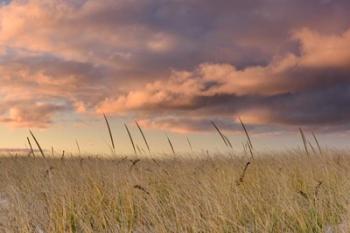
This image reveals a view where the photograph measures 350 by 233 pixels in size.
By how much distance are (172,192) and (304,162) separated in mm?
2891

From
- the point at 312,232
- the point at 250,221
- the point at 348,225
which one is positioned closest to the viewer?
the point at 348,225

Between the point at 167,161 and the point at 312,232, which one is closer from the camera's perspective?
the point at 312,232

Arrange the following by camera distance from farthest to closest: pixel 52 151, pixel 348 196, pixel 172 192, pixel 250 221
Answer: pixel 52 151 → pixel 172 192 → pixel 348 196 → pixel 250 221

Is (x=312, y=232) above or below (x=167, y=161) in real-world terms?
below

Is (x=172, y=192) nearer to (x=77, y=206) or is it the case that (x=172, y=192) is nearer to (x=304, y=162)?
(x=77, y=206)

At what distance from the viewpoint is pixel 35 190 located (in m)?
7.38

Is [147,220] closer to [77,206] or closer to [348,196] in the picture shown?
[77,206]

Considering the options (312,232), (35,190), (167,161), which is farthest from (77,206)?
(167,161)

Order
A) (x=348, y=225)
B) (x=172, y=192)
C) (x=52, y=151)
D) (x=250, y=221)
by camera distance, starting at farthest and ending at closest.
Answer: (x=52, y=151), (x=172, y=192), (x=250, y=221), (x=348, y=225)

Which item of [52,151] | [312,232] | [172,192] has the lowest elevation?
[312,232]

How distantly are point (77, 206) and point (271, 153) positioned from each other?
5692mm

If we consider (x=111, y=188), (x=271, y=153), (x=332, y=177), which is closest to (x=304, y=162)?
(x=332, y=177)

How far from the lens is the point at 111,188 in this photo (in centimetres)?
650

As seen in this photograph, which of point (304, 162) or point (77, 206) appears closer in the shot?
point (77, 206)
